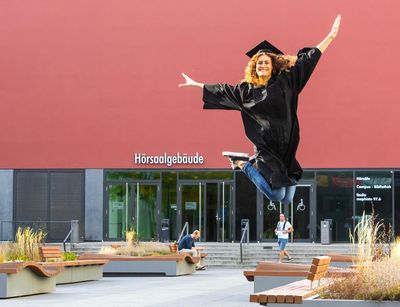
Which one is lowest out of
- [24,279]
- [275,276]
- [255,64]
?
[24,279]

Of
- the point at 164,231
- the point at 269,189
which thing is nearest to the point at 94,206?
the point at 164,231

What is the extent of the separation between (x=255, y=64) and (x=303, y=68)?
0.99 feet

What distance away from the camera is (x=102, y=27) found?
45.8 m

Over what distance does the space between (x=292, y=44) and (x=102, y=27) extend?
337 inches

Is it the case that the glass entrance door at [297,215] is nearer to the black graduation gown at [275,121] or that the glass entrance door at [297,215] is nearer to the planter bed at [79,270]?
the planter bed at [79,270]

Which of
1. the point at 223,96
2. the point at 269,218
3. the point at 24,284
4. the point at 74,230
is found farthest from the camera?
the point at 269,218

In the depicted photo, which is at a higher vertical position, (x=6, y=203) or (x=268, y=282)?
(x=6, y=203)

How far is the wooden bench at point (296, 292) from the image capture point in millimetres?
13398

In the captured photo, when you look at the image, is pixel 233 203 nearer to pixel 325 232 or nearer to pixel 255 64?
pixel 325 232

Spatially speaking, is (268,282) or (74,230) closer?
(268,282)

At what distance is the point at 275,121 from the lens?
17.0ft

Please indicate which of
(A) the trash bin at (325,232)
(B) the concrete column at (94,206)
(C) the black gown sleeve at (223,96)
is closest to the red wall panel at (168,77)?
(B) the concrete column at (94,206)

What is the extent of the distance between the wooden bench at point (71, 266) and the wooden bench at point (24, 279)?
4.55ft

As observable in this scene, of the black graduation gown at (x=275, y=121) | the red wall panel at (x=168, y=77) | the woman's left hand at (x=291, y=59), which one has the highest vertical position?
the red wall panel at (x=168, y=77)
